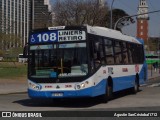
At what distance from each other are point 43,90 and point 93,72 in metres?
1.96

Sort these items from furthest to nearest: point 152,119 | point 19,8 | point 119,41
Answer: point 19,8, point 119,41, point 152,119

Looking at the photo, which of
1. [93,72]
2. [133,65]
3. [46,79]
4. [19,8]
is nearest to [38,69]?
[46,79]

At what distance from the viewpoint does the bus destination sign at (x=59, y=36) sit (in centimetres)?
1725

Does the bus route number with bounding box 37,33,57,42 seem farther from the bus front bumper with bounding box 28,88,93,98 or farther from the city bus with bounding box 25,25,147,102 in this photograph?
the bus front bumper with bounding box 28,88,93,98

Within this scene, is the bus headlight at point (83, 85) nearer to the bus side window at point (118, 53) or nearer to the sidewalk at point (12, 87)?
the bus side window at point (118, 53)

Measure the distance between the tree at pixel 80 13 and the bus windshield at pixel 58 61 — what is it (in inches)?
1917

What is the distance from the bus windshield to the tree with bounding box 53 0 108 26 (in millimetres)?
48695

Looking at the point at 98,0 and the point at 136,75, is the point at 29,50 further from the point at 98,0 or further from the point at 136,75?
the point at 98,0

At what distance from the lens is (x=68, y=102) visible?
19594 millimetres

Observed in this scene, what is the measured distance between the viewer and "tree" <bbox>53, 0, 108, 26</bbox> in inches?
2623

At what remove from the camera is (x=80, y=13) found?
6725cm

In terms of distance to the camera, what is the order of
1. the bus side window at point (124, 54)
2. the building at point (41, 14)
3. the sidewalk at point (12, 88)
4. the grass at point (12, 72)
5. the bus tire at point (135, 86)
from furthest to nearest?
the building at point (41, 14) → the grass at point (12, 72) → the sidewalk at point (12, 88) → the bus tire at point (135, 86) → the bus side window at point (124, 54)

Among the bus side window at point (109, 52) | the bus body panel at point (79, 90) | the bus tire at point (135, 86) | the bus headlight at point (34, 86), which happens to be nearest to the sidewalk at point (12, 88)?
the bus tire at point (135, 86)

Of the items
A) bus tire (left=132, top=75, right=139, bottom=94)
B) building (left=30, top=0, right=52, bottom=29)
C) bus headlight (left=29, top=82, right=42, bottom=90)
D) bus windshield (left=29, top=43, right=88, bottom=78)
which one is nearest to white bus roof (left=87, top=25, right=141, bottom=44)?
bus windshield (left=29, top=43, right=88, bottom=78)
